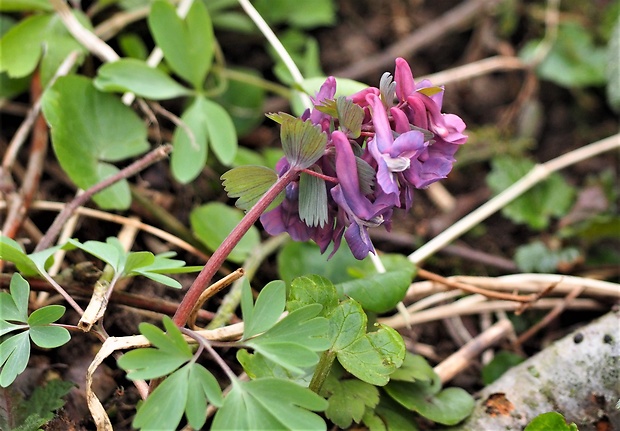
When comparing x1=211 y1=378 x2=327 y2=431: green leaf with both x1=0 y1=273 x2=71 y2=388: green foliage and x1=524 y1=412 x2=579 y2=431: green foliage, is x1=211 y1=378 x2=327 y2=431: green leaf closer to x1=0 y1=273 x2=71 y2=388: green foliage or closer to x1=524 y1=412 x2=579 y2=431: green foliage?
x1=0 y1=273 x2=71 y2=388: green foliage

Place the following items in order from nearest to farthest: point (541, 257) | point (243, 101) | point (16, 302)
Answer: point (16, 302) → point (541, 257) → point (243, 101)

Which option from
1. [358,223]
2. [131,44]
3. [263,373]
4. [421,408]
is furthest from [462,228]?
[131,44]

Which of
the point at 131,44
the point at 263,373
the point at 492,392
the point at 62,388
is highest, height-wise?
the point at 131,44

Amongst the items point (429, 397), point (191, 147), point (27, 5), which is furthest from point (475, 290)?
point (27, 5)

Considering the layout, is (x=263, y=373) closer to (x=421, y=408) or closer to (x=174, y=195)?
(x=421, y=408)

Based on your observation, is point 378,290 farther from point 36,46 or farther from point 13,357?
point 36,46
